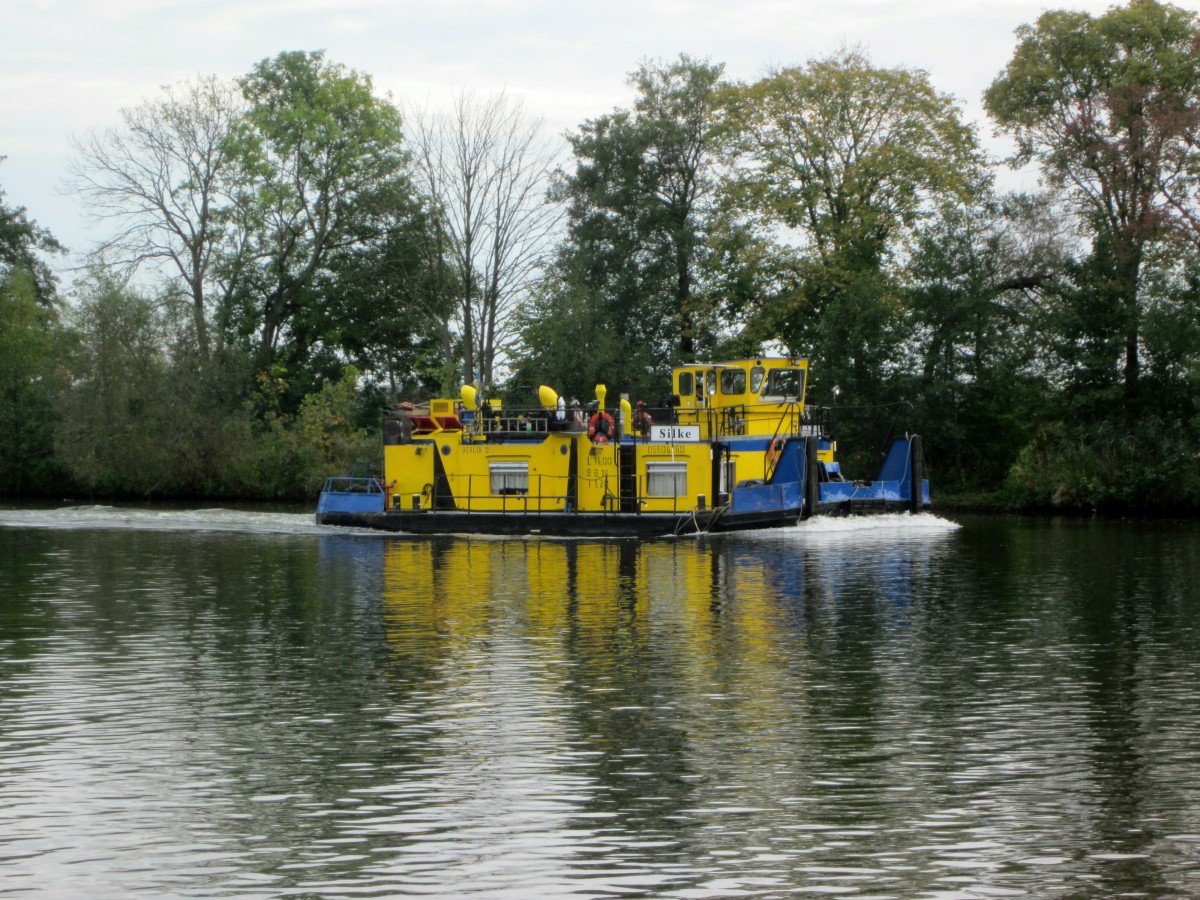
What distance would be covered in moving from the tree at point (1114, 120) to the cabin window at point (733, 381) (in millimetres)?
16449

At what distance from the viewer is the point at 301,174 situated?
66750mm

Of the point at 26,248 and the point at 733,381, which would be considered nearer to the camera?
the point at 733,381

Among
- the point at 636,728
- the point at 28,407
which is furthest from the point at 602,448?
the point at 28,407

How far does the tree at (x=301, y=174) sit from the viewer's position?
66.2 metres

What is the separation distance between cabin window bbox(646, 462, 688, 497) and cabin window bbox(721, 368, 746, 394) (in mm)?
3715

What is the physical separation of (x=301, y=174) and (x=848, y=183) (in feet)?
82.6

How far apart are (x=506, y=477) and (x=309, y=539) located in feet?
19.4

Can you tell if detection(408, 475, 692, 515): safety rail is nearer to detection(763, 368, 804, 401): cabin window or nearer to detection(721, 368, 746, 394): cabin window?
detection(721, 368, 746, 394): cabin window

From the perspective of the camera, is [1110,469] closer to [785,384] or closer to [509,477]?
[785,384]

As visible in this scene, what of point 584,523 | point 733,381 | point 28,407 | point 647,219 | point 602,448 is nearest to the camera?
point 584,523

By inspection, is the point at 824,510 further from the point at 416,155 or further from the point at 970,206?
the point at 416,155

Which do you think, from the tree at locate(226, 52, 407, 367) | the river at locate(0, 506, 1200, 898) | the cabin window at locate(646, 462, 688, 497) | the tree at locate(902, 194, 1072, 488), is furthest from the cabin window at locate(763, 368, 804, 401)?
the tree at locate(226, 52, 407, 367)


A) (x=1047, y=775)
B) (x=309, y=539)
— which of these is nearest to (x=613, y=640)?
(x=1047, y=775)

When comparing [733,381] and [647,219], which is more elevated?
[647,219]
